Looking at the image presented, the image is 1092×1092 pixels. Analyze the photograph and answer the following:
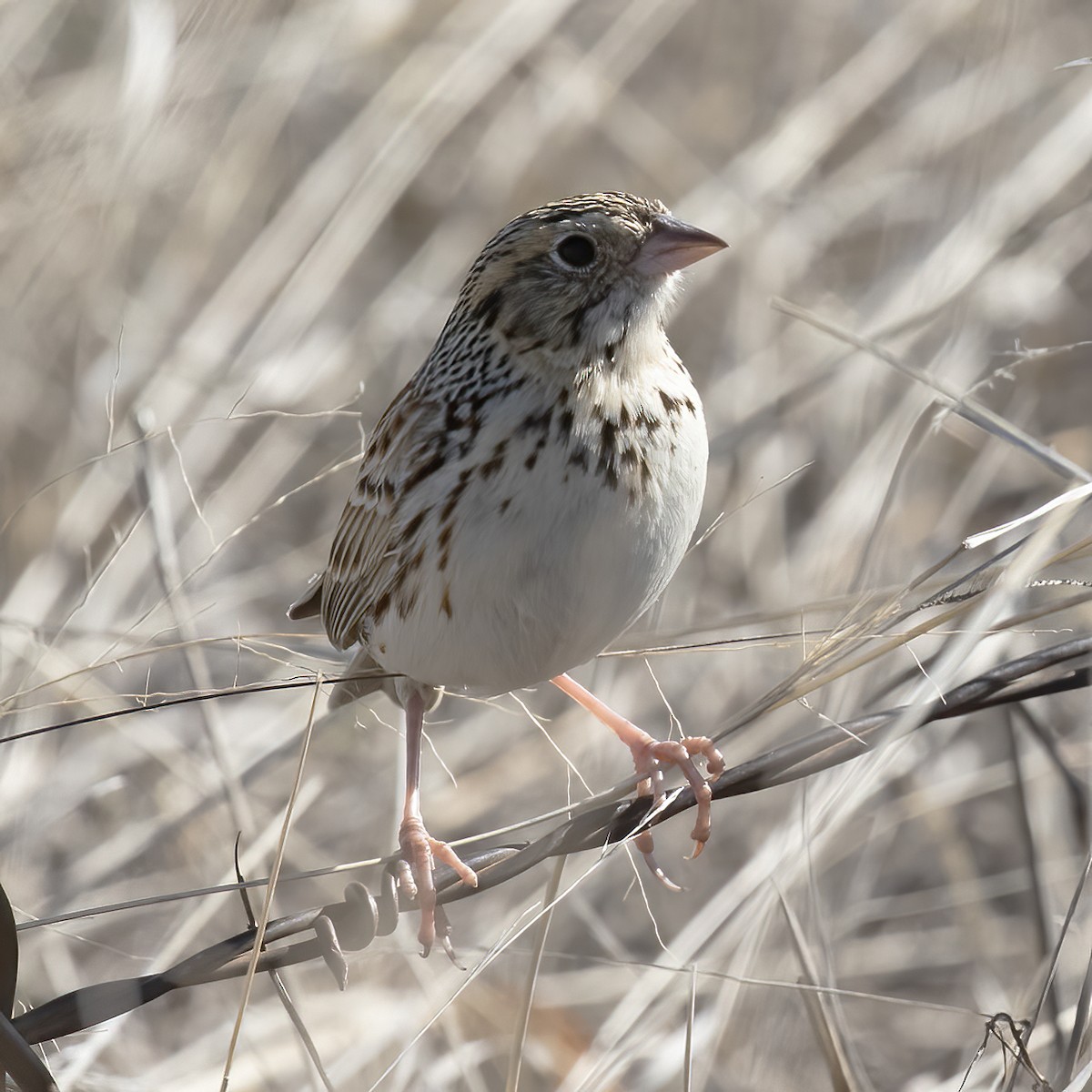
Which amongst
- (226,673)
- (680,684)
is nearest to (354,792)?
(226,673)

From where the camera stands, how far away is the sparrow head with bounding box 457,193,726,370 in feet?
8.28

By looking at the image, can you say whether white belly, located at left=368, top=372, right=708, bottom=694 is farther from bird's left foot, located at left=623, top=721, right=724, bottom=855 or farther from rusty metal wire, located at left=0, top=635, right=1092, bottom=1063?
rusty metal wire, located at left=0, top=635, right=1092, bottom=1063

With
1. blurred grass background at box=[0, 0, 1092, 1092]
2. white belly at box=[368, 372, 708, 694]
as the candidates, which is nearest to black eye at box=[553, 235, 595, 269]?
white belly at box=[368, 372, 708, 694]

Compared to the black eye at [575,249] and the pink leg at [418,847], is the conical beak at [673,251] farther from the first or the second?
the pink leg at [418,847]

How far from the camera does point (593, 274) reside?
255 centimetres

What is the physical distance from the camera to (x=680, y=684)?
4621 mm

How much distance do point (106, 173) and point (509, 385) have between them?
195 cm

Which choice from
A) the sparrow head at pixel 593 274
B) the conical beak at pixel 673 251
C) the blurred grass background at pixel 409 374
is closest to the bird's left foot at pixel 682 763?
the blurred grass background at pixel 409 374

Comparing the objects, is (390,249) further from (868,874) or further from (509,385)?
(509,385)

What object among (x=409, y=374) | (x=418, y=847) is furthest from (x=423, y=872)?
(x=409, y=374)

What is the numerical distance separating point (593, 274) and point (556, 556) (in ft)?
1.77

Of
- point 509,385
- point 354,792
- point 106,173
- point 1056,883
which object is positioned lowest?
point 1056,883

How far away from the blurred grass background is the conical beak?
75 cm

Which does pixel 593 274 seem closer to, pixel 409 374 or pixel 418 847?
pixel 418 847
